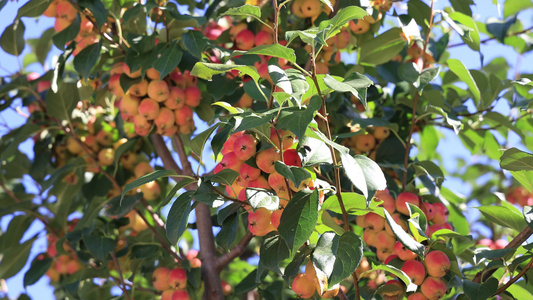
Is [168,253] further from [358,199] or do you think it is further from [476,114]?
[476,114]

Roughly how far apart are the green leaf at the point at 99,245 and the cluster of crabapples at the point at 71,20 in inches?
22.2

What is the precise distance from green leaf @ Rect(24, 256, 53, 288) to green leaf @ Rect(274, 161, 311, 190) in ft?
3.96

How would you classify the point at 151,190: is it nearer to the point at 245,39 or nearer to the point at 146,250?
the point at 146,250

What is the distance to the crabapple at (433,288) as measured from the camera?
4.56 feet

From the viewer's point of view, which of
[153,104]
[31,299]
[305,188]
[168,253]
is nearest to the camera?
[305,188]

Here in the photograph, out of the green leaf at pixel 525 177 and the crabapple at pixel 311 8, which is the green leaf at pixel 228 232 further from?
the crabapple at pixel 311 8

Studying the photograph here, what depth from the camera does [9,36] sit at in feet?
6.71

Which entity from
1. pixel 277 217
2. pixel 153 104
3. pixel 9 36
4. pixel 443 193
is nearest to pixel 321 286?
pixel 277 217

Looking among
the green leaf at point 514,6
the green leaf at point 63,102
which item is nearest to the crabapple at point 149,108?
the green leaf at point 63,102

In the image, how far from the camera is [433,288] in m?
1.39

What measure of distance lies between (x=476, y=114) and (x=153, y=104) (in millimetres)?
964

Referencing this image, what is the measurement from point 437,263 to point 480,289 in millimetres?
139

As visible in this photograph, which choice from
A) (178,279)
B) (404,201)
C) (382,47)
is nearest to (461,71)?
(382,47)

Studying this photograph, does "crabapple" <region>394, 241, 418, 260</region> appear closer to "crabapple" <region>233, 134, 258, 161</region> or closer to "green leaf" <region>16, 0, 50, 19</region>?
"crabapple" <region>233, 134, 258, 161</region>
